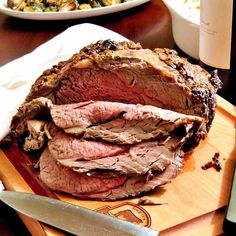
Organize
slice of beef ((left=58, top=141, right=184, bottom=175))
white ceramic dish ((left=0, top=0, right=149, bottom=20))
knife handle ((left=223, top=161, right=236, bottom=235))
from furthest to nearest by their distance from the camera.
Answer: white ceramic dish ((left=0, top=0, right=149, bottom=20)), slice of beef ((left=58, top=141, right=184, bottom=175)), knife handle ((left=223, top=161, right=236, bottom=235))

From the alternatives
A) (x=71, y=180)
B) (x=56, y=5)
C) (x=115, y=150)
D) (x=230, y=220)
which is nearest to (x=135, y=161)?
(x=115, y=150)

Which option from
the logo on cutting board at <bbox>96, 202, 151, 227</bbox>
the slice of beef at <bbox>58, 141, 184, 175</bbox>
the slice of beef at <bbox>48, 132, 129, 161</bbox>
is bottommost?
the logo on cutting board at <bbox>96, 202, 151, 227</bbox>

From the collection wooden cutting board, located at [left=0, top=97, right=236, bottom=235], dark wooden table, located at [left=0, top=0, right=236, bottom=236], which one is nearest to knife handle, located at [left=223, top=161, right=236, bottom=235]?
wooden cutting board, located at [left=0, top=97, right=236, bottom=235]

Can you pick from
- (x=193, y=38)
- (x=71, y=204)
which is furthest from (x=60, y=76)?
(x=193, y=38)

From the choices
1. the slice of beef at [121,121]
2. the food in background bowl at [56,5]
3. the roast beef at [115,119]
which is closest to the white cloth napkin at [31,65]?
the roast beef at [115,119]

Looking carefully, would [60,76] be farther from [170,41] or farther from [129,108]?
[170,41]

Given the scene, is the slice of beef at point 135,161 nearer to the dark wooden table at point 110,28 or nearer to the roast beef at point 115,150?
the roast beef at point 115,150

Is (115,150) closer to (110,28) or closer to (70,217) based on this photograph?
(70,217)

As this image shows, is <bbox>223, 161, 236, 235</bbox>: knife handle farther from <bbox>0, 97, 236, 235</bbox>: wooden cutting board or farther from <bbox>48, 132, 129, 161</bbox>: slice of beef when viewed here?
<bbox>48, 132, 129, 161</bbox>: slice of beef
